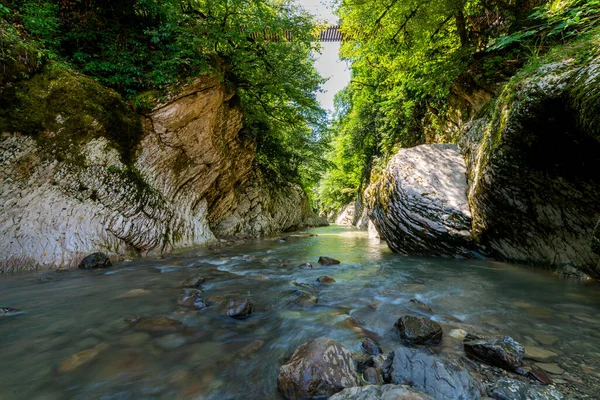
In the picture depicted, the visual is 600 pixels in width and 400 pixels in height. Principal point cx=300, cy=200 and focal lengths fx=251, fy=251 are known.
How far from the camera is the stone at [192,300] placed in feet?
11.2

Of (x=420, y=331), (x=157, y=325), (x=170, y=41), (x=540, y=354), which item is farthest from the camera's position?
(x=170, y=41)

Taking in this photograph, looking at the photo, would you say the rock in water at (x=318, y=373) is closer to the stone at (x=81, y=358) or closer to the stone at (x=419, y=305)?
the stone at (x=81, y=358)

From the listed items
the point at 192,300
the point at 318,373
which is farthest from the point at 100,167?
the point at 318,373

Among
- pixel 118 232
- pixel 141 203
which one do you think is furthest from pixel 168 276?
pixel 141 203

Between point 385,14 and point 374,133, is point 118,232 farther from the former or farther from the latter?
point 374,133

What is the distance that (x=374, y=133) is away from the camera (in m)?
18.2

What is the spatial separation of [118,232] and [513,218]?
28.6ft

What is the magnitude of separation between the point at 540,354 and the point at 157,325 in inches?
143

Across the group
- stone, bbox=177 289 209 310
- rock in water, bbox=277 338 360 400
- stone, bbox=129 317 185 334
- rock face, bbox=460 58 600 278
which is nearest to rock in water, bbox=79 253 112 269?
stone, bbox=177 289 209 310

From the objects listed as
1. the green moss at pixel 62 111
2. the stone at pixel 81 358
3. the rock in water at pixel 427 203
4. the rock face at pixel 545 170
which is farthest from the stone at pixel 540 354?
the green moss at pixel 62 111

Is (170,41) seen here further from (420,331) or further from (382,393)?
(382,393)

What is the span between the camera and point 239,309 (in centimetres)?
315

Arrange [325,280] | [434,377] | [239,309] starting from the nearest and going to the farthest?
[434,377]
[239,309]
[325,280]

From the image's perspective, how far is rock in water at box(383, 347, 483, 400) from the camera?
165 cm
